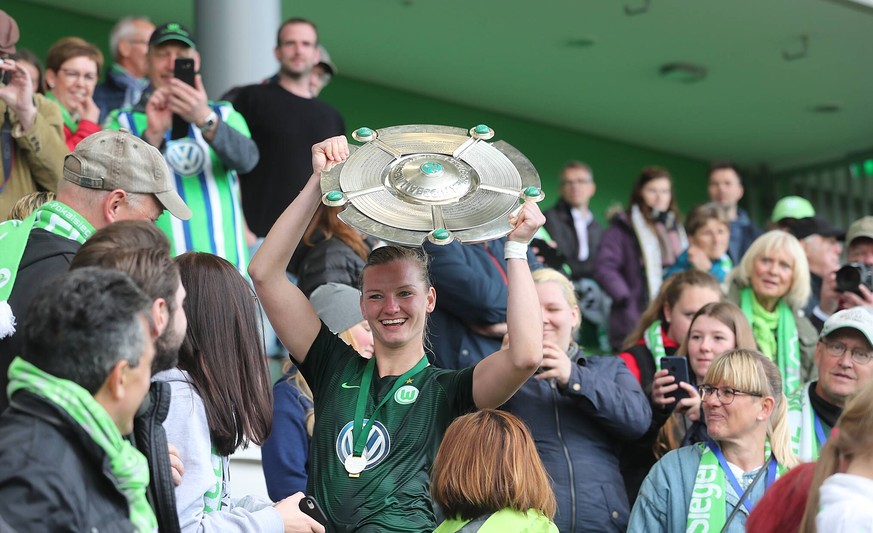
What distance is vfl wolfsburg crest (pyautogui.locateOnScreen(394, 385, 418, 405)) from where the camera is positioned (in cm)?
363

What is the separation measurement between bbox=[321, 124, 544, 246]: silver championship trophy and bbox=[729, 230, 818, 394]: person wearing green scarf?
102 inches

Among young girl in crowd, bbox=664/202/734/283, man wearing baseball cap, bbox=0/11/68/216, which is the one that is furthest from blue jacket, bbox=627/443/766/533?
young girl in crowd, bbox=664/202/734/283

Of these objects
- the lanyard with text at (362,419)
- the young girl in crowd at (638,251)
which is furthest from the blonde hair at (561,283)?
the young girl in crowd at (638,251)

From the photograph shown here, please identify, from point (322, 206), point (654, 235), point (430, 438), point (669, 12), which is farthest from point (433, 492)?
point (669, 12)

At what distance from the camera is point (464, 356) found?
5098 millimetres

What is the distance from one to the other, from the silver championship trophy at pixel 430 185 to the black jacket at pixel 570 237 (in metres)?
4.75

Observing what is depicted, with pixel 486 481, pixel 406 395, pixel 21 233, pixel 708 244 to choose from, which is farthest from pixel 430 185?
pixel 708 244

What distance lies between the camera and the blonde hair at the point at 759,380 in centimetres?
439

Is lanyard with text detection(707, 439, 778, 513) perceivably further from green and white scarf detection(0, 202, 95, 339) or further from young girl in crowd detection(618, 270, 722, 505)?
green and white scarf detection(0, 202, 95, 339)

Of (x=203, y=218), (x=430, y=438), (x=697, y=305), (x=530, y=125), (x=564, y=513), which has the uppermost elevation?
(x=530, y=125)

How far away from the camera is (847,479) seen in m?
2.57

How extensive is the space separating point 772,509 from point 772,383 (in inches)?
71.3

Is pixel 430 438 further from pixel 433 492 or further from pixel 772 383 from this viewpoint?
pixel 772 383

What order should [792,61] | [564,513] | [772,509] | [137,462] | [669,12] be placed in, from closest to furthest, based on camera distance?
[137,462]
[772,509]
[564,513]
[669,12]
[792,61]
